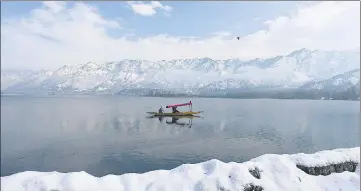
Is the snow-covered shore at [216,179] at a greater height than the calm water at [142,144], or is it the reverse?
the snow-covered shore at [216,179]

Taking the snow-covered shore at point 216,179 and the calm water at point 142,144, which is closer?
the snow-covered shore at point 216,179

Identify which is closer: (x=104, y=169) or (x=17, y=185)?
(x=17, y=185)

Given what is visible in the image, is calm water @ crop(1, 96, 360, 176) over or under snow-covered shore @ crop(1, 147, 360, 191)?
under

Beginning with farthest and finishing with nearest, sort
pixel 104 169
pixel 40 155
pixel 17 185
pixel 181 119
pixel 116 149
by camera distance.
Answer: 1. pixel 181 119
2. pixel 116 149
3. pixel 40 155
4. pixel 104 169
5. pixel 17 185

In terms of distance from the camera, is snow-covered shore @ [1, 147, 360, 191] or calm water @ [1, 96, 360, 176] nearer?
snow-covered shore @ [1, 147, 360, 191]

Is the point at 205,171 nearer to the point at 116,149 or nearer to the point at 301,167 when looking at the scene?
the point at 301,167

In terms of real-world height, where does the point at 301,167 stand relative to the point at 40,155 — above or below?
above

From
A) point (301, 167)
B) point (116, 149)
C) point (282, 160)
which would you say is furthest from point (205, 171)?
point (116, 149)

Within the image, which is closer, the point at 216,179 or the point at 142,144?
the point at 216,179
